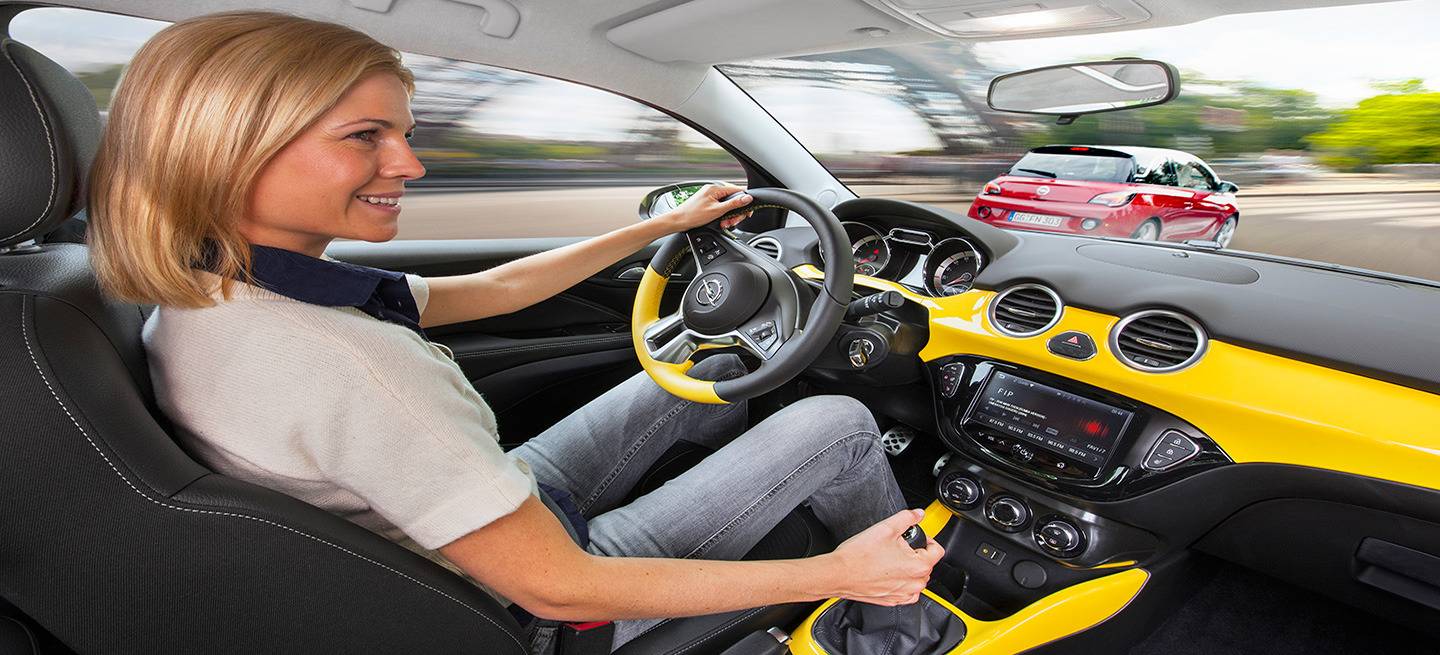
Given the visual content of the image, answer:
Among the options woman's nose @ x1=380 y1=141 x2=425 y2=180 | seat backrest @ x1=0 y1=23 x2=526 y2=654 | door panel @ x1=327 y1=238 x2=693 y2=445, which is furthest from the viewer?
door panel @ x1=327 y1=238 x2=693 y2=445

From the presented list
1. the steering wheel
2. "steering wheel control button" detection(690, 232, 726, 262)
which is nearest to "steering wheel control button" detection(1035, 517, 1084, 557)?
the steering wheel

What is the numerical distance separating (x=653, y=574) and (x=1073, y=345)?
1053mm

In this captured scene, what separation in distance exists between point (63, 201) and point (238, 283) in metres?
0.26

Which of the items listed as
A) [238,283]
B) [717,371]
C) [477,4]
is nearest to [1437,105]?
[717,371]

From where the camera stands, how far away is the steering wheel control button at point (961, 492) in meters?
1.81

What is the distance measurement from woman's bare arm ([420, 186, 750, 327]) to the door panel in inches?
23.2

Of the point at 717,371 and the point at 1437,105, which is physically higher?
the point at 1437,105

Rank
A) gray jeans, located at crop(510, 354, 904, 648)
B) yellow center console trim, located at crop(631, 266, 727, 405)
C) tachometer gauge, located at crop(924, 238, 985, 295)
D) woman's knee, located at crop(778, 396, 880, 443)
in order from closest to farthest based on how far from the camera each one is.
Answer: gray jeans, located at crop(510, 354, 904, 648)
woman's knee, located at crop(778, 396, 880, 443)
yellow center console trim, located at crop(631, 266, 727, 405)
tachometer gauge, located at crop(924, 238, 985, 295)

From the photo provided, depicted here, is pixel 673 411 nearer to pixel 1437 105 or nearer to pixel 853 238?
pixel 853 238

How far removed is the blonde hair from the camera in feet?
2.81

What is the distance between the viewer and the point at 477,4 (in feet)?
6.31

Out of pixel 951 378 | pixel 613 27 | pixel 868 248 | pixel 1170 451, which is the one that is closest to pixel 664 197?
pixel 613 27

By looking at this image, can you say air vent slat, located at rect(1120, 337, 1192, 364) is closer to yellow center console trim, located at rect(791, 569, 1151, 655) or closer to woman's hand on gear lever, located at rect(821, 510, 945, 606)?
yellow center console trim, located at rect(791, 569, 1151, 655)

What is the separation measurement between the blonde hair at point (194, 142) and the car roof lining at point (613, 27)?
0.92 m
